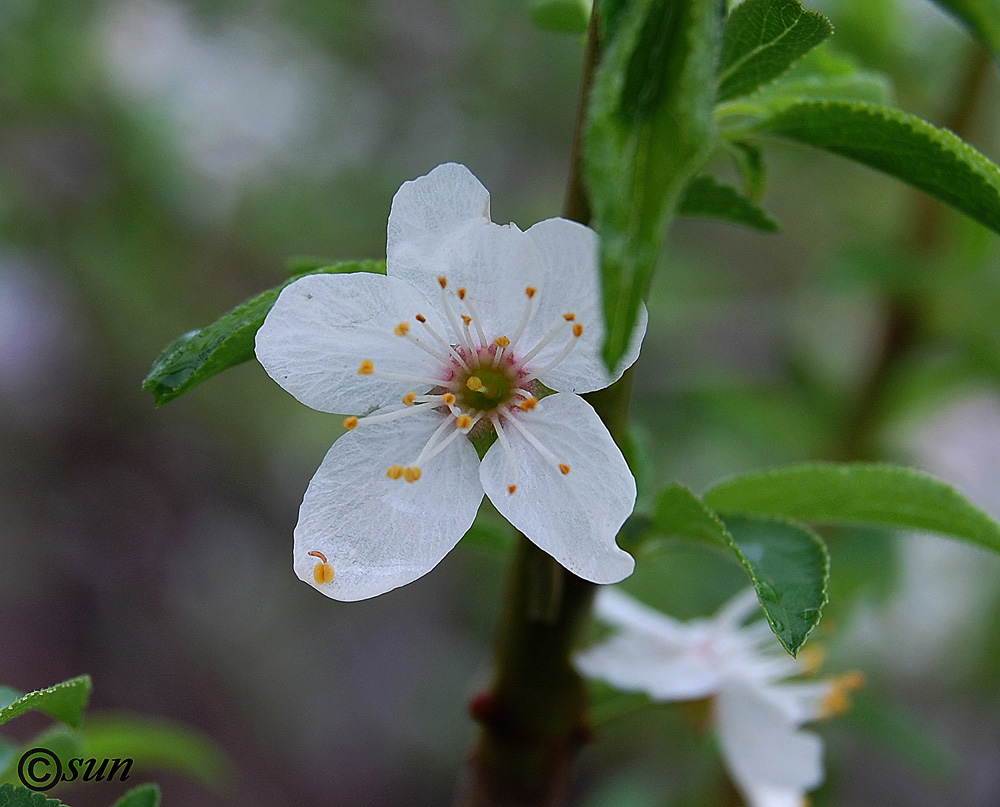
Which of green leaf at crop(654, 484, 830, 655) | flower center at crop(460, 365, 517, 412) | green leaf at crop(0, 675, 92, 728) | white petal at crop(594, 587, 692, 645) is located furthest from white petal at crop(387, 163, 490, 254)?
white petal at crop(594, 587, 692, 645)

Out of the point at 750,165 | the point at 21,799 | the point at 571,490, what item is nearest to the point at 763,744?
the point at 571,490

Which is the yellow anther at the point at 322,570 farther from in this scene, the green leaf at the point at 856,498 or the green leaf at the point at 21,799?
the green leaf at the point at 856,498

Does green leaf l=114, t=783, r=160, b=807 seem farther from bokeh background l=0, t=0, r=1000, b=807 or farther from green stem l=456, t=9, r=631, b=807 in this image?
bokeh background l=0, t=0, r=1000, b=807

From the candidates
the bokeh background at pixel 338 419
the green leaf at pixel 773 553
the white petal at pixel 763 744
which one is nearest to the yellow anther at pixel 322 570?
the green leaf at pixel 773 553

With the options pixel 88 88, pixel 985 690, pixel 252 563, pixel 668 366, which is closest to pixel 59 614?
pixel 252 563

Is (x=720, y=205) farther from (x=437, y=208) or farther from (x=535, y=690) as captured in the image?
(x=535, y=690)

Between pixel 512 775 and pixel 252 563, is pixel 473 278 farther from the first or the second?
pixel 252 563

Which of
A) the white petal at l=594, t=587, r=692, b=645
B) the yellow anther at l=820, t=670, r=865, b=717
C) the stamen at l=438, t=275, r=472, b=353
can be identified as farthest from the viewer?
the yellow anther at l=820, t=670, r=865, b=717

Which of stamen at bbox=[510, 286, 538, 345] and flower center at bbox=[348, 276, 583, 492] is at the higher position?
stamen at bbox=[510, 286, 538, 345]
